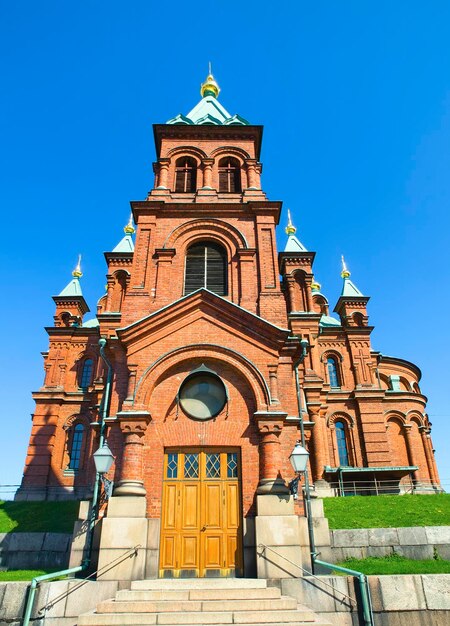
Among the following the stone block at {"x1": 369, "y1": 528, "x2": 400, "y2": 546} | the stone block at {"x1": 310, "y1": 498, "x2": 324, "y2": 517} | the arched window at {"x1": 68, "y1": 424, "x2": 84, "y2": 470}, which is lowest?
the stone block at {"x1": 369, "y1": 528, "x2": 400, "y2": 546}

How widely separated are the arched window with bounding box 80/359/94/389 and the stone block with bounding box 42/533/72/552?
16779mm

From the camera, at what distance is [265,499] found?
1091 cm

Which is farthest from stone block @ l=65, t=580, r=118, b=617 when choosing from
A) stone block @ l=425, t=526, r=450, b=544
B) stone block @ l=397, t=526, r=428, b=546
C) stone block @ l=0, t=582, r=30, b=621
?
stone block @ l=425, t=526, r=450, b=544

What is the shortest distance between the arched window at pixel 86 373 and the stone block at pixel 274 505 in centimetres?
2215

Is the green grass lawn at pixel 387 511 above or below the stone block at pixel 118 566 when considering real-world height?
above

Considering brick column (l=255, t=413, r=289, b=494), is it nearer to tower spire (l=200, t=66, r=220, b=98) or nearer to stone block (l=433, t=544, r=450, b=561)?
stone block (l=433, t=544, r=450, b=561)

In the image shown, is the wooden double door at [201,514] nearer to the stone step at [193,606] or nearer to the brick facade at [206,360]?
the brick facade at [206,360]

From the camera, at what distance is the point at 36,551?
14180mm

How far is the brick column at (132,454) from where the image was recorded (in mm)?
11078

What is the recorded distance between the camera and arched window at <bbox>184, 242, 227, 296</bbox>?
15.5 metres

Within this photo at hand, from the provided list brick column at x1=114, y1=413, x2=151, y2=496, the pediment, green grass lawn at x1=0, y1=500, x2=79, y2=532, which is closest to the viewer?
brick column at x1=114, y1=413, x2=151, y2=496

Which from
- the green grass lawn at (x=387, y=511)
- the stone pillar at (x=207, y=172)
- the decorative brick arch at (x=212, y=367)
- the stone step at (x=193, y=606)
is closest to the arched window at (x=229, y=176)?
the stone pillar at (x=207, y=172)

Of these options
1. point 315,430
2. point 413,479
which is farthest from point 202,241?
point 413,479

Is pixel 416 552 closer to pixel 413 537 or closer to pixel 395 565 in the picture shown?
pixel 413 537
